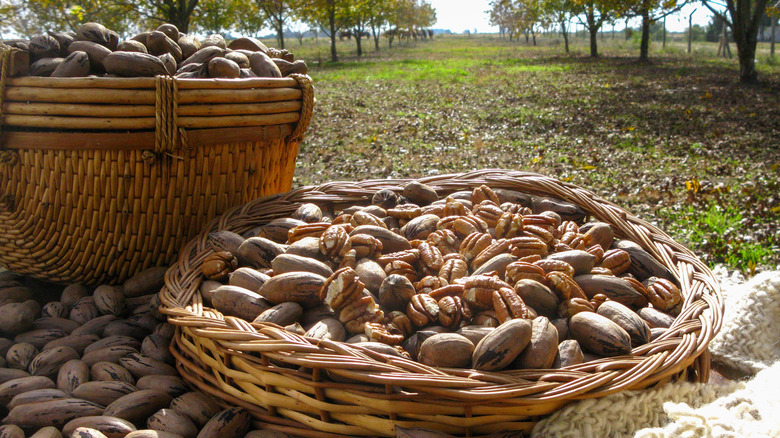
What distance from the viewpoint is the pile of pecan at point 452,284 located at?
64.7 inches

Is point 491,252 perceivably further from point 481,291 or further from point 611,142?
point 611,142

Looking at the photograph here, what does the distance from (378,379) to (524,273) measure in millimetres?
760

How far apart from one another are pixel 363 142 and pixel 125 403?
21.1ft

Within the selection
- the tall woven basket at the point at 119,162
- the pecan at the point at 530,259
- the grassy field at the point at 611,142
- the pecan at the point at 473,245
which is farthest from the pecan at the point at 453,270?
the grassy field at the point at 611,142

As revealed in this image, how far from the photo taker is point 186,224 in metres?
2.48

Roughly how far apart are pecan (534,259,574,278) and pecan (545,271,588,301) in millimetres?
59

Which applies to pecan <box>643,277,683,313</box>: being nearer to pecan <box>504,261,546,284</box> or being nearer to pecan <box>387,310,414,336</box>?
pecan <box>504,261,546,284</box>

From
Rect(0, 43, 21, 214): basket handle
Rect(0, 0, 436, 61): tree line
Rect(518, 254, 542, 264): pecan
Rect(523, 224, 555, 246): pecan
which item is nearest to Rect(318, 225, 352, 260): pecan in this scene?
Rect(518, 254, 542, 264): pecan

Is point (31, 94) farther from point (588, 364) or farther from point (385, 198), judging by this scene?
point (588, 364)

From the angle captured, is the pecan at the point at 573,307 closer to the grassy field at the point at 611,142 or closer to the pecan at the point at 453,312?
the pecan at the point at 453,312

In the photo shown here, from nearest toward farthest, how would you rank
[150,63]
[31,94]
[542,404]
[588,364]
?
1. [542,404]
2. [588,364]
3. [31,94]
4. [150,63]

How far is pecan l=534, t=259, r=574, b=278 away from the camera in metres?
1.98

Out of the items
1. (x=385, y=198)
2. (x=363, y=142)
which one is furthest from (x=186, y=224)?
(x=363, y=142)

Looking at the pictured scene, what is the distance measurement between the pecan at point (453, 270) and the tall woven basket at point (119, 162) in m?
1.11
